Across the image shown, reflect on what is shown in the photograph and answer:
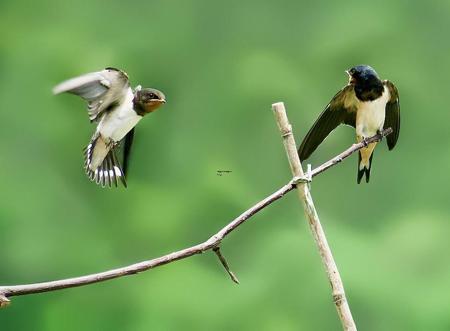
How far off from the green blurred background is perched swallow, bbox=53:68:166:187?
3.31 ft

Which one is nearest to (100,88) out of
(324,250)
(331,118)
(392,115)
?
(324,250)

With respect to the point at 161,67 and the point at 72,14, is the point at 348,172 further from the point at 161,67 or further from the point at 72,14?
the point at 72,14

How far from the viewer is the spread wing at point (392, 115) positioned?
179cm

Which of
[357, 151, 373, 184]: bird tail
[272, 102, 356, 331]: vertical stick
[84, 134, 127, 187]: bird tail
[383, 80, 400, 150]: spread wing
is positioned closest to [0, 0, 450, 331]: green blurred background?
[357, 151, 373, 184]: bird tail

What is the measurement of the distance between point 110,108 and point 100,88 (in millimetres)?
91

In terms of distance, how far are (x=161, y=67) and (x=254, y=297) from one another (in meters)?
0.76

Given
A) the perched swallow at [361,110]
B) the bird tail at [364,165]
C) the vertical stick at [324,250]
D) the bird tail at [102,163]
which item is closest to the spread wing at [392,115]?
the perched swallow at [361,110]

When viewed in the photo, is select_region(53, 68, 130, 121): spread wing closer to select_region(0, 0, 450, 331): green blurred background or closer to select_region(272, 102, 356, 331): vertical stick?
select_region(272, 102, 356, 331): vertical stick

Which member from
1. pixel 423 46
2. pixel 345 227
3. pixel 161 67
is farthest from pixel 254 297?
pixel 423 46

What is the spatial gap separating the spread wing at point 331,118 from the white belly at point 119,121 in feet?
1.42

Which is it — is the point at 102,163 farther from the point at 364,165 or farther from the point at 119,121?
the point at 364,165

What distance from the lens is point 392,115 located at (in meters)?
1.82

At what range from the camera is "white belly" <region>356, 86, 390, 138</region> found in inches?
68.1

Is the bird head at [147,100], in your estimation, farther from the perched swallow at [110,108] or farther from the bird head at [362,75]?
the bird head at [362,75]
